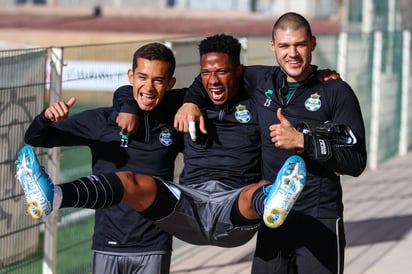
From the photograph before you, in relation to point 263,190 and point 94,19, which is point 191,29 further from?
point 263,190

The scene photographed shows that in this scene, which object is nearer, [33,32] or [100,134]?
[100,134]

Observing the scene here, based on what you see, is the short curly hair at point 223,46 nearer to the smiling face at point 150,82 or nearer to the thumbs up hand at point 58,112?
the smiling face at point 150,82

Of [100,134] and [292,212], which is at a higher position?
[100,134]

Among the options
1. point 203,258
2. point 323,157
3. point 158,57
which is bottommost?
point 203,258

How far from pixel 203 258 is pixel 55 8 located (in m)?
38.3

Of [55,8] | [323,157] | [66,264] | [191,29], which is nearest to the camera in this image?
[323,157]

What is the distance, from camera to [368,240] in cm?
1026

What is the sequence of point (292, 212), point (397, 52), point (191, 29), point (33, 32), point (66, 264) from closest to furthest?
point (292, 212) → point (66, 264) → point (397, 52) → point (33, 32) → point (191, 29)

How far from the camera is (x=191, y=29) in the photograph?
36.4 meters

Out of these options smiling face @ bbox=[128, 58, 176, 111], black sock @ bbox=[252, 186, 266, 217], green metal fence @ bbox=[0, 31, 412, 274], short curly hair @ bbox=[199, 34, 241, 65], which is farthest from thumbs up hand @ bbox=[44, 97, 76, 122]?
green metal fence @ bbox=[0, 31, 412, 274]

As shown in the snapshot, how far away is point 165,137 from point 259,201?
0.84m

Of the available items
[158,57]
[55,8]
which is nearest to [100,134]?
[158,57]

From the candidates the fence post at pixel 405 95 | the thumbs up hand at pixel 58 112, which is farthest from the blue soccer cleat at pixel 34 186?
the fence post at pixel 405 95

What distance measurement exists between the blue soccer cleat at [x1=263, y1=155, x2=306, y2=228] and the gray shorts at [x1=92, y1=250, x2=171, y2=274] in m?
1.00
